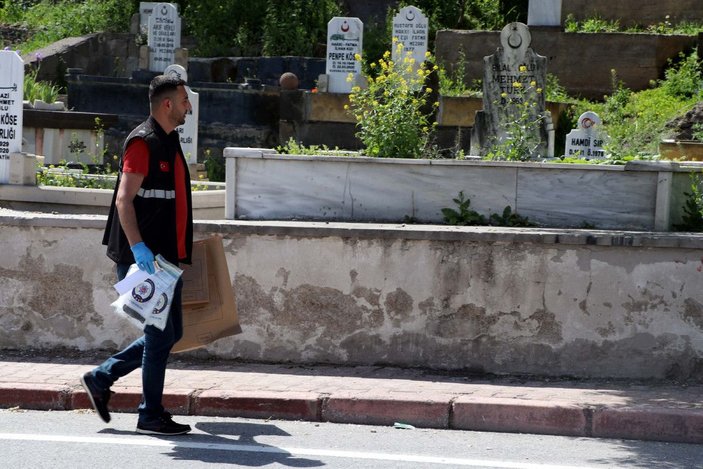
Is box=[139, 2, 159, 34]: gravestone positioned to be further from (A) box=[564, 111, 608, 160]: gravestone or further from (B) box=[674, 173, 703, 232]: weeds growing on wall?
(B) box=[674, 173, 703, 232]: weeds growing on wall

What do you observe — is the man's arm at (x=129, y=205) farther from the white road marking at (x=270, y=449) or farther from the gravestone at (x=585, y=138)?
the gravestone at (x=585, y=138)

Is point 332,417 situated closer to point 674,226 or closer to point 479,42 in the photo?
point 674,226

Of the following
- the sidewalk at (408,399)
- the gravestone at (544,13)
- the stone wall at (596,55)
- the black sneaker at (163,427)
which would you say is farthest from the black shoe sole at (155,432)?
the gravestone at (544,13)

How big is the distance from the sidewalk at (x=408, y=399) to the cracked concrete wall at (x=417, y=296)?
210mm

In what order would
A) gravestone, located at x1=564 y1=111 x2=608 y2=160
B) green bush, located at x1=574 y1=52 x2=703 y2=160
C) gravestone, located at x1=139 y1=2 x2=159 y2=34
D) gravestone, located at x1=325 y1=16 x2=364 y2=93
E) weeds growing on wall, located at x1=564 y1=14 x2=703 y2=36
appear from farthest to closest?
gravestone, located at x1=139 y1=2 x2=159 y2=34 < weeds growing on wall, located at x1=564 y1=14 x2=703 y2=36 < gravestone, located at x1=325 y1=16 x2=364 y2=93 < green bush, located at x1=574 y1=52 x2=703 y2=160 < gravestone, located at x1=564 y1=111 x2=608 y2=160

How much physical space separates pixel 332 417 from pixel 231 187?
10.6 feet

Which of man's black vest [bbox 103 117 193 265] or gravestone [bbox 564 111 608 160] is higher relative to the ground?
gravestone [bbox 564 111 608 160]

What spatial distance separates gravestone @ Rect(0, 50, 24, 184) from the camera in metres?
11.4

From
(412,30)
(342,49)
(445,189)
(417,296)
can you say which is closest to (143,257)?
(417,296)

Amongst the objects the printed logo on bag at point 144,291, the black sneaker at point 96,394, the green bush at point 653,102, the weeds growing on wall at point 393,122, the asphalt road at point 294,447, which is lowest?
the asphalt road at point 294,447

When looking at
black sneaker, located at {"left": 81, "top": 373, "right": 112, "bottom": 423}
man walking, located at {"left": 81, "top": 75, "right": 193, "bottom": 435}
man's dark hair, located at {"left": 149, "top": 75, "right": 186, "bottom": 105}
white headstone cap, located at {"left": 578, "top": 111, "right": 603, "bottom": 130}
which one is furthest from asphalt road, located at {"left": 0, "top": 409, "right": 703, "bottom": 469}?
white headstone cap, located at {"left": 578, "top": 111, "right": 603, "bottom": 130}

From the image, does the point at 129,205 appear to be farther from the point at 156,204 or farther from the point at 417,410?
the point at 417,410

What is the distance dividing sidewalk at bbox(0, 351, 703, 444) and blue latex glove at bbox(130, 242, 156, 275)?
55.3 inches

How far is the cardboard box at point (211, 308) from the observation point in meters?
7.16
